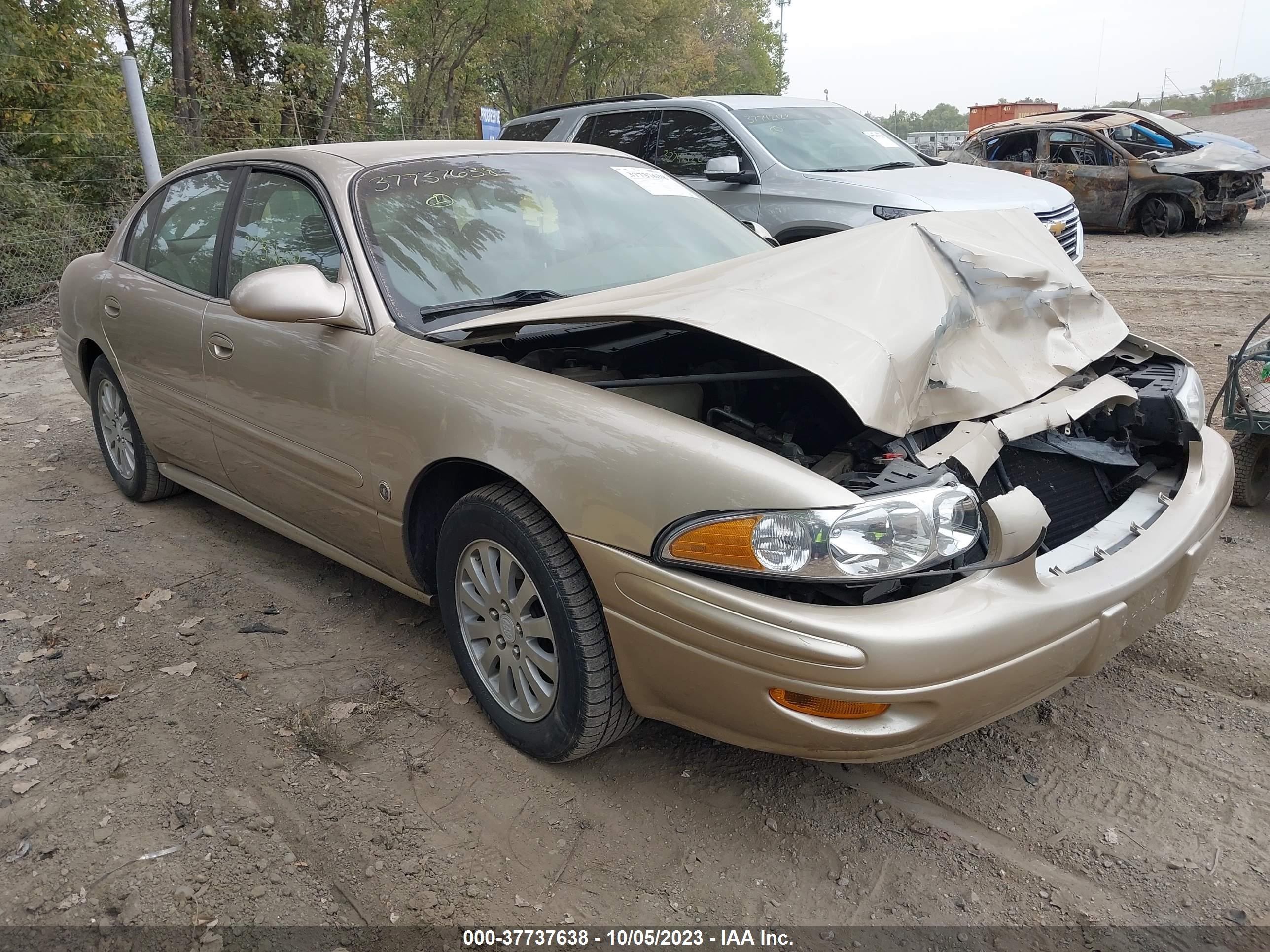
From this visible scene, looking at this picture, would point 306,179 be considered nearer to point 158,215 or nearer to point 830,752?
point 158,215

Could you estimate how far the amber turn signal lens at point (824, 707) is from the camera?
6.84 ft

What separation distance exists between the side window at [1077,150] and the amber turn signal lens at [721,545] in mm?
12995

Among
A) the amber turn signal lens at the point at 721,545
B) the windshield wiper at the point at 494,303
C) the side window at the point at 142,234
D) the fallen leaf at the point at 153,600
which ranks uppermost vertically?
the side window at the point at 142,234

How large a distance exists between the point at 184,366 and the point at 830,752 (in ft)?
9.57

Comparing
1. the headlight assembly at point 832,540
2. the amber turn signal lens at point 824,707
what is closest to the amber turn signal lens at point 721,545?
the headlight assembly at point 832,540

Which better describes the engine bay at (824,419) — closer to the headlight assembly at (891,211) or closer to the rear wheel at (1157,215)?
the headlight assembly at (891,211)

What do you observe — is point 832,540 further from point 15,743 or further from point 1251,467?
point 1251,467

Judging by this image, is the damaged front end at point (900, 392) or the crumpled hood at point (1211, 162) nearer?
the damaged front end at point (900, 392)

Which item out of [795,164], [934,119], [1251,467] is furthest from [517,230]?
[934,119]

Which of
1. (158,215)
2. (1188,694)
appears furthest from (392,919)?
(158,215)

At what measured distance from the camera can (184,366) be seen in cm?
378

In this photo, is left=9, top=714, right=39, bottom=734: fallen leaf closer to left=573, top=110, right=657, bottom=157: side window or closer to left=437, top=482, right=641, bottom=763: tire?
left=437, top=482, right=641, bottom=763: tire

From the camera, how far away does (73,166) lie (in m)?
11.4

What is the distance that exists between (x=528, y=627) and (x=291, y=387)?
4.10 feet
